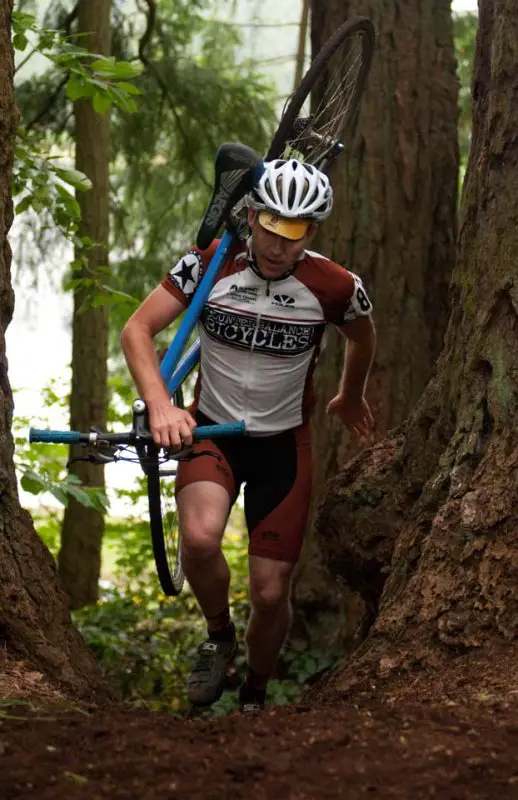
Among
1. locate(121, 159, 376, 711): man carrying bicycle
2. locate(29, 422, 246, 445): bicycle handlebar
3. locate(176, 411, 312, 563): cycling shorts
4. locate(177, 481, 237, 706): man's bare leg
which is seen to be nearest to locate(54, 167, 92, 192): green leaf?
locate(121, 159, 376, 711): man carrying bicycle

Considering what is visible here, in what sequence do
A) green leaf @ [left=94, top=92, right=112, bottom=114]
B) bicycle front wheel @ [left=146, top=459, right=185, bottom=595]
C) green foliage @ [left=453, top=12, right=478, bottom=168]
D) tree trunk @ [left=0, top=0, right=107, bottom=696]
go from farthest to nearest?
green foliage @ [left=453, top=12, right=478, bottom=168] → green leaf @ [left=94, top=92, right=112, bottom=114] → bicycle front wheel @ [left=146, top=459, right=185, bottom=595] → tree trunk @ [left=0, top=0, right=107, bottom=696]

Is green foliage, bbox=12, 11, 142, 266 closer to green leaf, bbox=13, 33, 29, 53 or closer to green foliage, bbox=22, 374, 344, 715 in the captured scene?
green leaf, bbox=13, 33, 29, 53

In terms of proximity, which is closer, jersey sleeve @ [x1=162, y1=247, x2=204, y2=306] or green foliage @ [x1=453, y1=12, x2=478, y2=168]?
jersey sleeve @ [x1=162, y1=247, x2=204, y2=306]

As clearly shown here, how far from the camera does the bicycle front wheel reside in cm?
482

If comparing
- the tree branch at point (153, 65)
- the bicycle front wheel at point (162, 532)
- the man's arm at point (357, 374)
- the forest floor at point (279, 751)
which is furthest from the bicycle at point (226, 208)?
the tree branch at point (153, 65)

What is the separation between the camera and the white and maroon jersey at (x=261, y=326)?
5.27 meters

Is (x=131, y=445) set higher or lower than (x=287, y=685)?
higher

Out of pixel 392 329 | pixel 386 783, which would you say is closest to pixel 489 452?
pixel 386 783

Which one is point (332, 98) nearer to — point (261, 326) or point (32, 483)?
point (261, 326)

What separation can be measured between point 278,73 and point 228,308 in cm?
1292

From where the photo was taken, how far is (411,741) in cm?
314

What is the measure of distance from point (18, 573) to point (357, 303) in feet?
6.63

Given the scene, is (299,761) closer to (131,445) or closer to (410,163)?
(131,445)

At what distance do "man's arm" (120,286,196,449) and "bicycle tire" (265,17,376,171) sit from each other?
1516 mm
